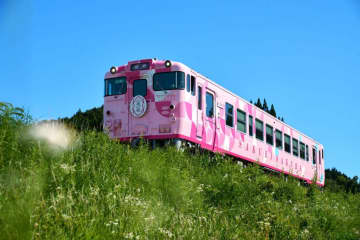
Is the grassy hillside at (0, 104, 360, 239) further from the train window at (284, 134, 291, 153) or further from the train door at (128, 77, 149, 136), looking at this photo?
the train window at (284, 134, 291, 153)

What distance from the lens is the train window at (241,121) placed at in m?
15.3

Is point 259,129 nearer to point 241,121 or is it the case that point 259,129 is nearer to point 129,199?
point 241,121

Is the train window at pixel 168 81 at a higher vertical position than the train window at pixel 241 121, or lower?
higher

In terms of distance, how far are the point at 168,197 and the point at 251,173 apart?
4.09 meters

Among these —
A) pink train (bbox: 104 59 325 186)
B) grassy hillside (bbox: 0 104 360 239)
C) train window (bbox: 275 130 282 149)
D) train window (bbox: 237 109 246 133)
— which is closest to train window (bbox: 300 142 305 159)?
train window (bbox: 275 130 282 149)

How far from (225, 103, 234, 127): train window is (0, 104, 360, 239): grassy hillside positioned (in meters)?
4.42

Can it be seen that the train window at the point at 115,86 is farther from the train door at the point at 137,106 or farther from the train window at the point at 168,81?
the train window at the point at 168,81

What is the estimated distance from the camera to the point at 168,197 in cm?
703

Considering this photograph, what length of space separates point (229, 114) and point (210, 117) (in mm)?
1430

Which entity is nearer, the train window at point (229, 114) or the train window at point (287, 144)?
the train window at point (229, 114)

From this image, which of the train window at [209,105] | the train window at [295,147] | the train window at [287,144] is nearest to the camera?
the train window at [209,105]

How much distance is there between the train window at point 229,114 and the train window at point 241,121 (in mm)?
528

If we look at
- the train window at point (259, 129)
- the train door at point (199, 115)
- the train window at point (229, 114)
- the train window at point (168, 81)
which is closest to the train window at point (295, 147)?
the train window at point (259, 129)

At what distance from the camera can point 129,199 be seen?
5.72 metres
